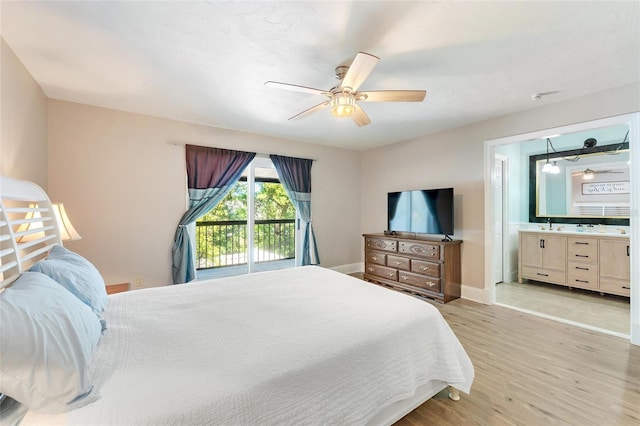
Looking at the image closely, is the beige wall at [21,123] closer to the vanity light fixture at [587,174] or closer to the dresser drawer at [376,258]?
A: the dresser drawer at [376,258]

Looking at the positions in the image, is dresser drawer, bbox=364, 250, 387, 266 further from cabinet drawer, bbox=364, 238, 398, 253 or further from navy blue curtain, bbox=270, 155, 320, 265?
navy blue curtain, bbox=270, 155, 320, 265

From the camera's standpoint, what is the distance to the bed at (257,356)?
92 centimetres

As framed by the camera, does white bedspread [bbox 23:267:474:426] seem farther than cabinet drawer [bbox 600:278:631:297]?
No

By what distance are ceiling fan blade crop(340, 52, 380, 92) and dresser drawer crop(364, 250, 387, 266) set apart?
119 inches

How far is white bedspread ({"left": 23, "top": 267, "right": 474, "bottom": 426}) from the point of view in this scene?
36.4 inches

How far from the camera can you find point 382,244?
4441mm

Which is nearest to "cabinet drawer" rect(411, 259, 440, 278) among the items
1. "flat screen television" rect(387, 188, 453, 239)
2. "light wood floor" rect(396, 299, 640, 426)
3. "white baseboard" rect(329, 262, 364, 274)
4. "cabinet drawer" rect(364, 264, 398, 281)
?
"cabinet drawer" rect(364, 264, 398, 281)

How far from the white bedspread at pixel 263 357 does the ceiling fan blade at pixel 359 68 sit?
1543 millimetres

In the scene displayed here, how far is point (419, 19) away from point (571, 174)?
4696 millimetres

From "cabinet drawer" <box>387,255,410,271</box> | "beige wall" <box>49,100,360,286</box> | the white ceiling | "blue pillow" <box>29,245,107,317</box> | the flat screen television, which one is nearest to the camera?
"blue pillow" <box>29,245,107,317</box>

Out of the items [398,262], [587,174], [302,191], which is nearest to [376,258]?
[398,262]

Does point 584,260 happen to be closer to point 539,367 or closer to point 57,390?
point 539,367

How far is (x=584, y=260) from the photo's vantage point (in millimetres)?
3979

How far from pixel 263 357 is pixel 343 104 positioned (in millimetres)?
1795
